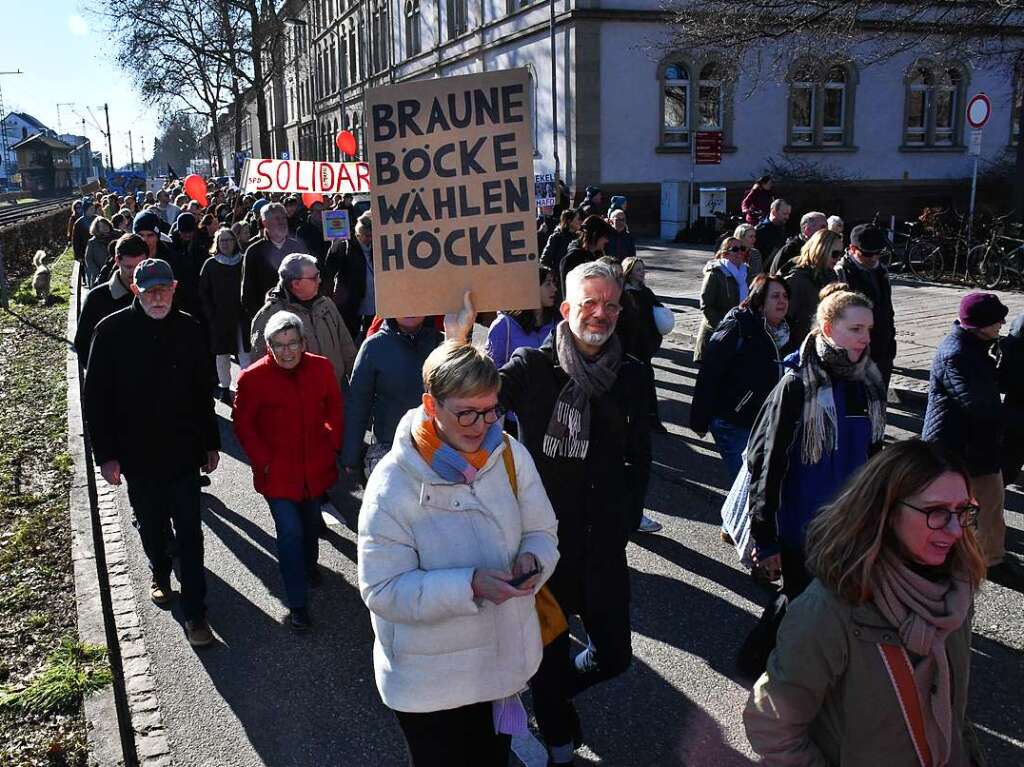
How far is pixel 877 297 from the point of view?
711cm

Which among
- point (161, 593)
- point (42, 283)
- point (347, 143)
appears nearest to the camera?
point (161, 593)

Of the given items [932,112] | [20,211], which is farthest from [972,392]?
[20,211]

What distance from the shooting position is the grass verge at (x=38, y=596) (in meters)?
4.17

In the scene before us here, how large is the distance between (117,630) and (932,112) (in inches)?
1231

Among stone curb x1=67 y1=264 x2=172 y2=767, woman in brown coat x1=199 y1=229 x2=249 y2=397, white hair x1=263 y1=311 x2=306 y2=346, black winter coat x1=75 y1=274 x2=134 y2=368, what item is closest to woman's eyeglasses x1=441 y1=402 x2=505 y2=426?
stone curb x1=67 y1=264 x2=172 y2=767

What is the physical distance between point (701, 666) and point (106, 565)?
147 inches

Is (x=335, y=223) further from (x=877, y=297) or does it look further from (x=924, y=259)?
(x=924, y=259)

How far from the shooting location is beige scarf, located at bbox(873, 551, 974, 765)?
223 cm

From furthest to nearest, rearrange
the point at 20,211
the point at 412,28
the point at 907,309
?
1. the point at 20,211
2. the point at 412,28
3. the point at 907,309

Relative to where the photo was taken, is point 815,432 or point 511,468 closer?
point 511,468

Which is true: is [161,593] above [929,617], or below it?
below

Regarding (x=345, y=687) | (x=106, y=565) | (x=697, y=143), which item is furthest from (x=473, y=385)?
(x=697, y=143)

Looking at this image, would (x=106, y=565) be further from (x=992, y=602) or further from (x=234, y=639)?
(x=992, y=602)

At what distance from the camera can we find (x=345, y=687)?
4.45m
